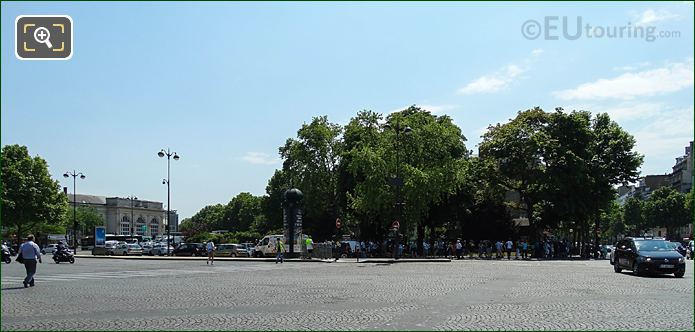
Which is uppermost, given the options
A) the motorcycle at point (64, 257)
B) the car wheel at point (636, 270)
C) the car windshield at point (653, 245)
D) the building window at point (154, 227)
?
the car windshield at point (653, 245)

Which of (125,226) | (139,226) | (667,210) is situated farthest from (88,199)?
(667,210)

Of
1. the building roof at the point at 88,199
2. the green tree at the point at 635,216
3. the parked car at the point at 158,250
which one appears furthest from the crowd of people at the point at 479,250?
the building roof at the point at 88,199

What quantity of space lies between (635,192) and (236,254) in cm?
14954

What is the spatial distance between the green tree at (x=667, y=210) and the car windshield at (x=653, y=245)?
3506 inches

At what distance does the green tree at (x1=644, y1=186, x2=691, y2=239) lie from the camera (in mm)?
109188

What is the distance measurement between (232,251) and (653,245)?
129 ft

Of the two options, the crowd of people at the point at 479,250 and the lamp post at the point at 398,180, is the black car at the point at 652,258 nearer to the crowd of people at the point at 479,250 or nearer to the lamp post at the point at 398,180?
the lamp post at the point at 398,180

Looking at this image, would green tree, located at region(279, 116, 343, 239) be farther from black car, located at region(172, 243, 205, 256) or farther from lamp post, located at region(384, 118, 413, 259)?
lamp post, located at region(384, 118, 413, 259)

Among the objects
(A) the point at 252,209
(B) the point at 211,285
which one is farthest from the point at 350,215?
(A) the point at 252,209

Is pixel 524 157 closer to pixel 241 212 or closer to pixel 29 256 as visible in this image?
pixel 29 256

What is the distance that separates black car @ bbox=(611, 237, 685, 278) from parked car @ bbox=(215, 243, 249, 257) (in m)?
35.8

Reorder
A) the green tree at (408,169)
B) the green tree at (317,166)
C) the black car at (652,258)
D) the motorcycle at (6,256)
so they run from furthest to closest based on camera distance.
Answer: the green tree at (317,166) < the green tree at (408,169) < the motorcycle at (6,256) < the black car at (652,258)

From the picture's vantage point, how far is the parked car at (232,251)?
57128 millimetres

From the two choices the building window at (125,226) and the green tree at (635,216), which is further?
the building window at (125,226)
